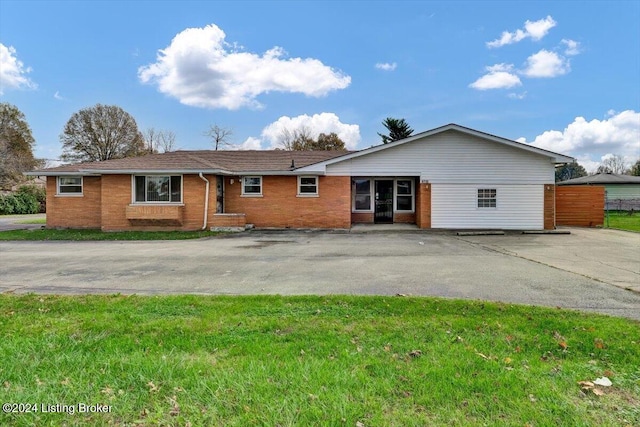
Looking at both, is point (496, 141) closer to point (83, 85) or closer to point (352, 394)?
point (352, 394)

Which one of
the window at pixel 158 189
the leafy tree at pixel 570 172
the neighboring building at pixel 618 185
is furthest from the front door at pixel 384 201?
the leafy tree at pixel 570 172

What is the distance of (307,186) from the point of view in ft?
60.4

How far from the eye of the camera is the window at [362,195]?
20.2 meters

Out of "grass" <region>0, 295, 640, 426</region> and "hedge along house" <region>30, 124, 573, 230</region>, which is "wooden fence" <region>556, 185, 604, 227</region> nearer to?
"hedge along house" <region>30, 124, 573, 230</region>

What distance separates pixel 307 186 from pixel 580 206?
14.8m

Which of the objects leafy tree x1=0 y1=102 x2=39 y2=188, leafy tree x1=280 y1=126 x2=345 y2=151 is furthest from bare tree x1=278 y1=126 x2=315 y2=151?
leafy tree x1=0 y1=102 x2=39 y2=188

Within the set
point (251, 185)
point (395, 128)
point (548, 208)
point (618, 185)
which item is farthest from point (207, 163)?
point (618, 185)

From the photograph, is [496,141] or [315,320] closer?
[315,320]

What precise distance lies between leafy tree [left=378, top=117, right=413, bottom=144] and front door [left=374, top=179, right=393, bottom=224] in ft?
64.7

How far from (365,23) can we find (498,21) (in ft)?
17.7

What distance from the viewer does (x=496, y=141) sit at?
57.1 feet

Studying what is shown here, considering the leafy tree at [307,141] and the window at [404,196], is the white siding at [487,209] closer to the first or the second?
the window at [404,196]

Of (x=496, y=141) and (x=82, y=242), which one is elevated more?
(x=496, y=141)

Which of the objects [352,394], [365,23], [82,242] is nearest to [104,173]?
[82,242]
